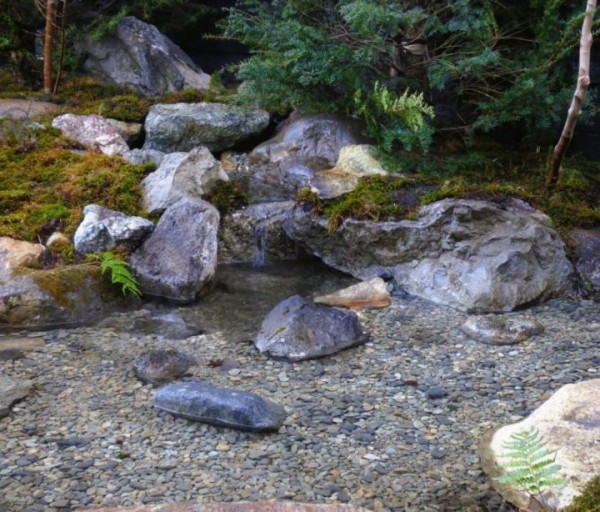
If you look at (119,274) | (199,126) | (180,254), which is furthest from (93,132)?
(119,274)

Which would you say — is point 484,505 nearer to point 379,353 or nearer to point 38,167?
point 379,353

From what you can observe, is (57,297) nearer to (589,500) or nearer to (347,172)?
(347,172)

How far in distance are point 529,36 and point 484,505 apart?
5662mm

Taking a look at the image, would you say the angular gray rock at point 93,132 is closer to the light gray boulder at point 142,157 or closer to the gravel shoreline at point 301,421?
the light gray boulder at point 142,157

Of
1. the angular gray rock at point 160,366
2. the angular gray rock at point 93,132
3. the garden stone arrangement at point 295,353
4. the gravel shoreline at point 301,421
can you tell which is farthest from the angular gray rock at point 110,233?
the angular gray rock at point 93,132

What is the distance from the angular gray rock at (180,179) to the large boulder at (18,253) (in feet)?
3.62

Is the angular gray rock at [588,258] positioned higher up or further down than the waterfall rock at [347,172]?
further down

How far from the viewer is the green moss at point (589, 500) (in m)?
2.58

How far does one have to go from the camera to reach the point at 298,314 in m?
4.68

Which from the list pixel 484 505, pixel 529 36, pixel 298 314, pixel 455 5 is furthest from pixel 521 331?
pixel 529 36

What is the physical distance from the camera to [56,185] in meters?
6.74

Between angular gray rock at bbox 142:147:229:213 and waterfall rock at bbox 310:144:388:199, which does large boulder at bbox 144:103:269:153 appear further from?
waterfall rock at bbox 310:144:388:199

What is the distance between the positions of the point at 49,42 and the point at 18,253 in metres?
3.84

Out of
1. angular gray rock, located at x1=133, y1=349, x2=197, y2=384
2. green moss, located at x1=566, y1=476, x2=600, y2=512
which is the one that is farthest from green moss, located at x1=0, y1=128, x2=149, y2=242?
green moss, located at x1=566, y1=476, x2=600, y2=512
